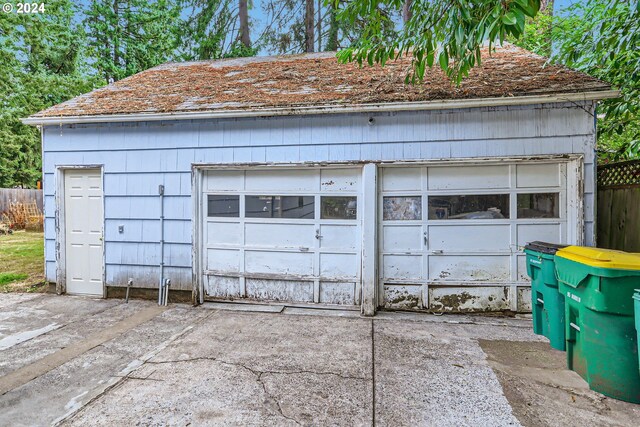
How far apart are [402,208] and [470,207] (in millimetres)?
862

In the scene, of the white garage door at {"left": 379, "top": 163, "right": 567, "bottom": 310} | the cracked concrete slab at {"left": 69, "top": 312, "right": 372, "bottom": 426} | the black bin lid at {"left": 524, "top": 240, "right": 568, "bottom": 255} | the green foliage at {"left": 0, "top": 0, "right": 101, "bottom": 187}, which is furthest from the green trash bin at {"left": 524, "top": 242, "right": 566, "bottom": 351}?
the green foliage at {"left": 0, "top": 0, "right": 101, "bottom": 187}

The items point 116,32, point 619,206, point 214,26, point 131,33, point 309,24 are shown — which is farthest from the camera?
point 131,33

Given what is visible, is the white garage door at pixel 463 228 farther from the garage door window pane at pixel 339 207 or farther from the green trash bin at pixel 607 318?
the green trash bin at pixel 607 318

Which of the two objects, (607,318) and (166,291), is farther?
(166,291)

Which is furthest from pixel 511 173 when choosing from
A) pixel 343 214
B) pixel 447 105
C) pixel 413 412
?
pixel 413 412

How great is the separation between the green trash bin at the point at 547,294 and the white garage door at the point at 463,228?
2.77 feet

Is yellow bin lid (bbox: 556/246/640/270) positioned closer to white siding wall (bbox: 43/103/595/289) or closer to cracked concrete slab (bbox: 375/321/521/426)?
cracked concrete slab (bbox: 375/321/521/426)

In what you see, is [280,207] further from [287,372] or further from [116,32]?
[116,32]

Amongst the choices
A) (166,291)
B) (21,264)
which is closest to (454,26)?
(166,291)

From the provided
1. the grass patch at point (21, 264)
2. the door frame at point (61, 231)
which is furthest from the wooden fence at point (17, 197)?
the door frame at point (61, 231)

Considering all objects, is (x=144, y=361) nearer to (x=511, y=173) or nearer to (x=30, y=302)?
(x=30, y=302)

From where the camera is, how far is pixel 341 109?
446 cm

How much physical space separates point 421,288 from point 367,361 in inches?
→ 66.7

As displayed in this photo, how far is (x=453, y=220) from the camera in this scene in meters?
4.50
